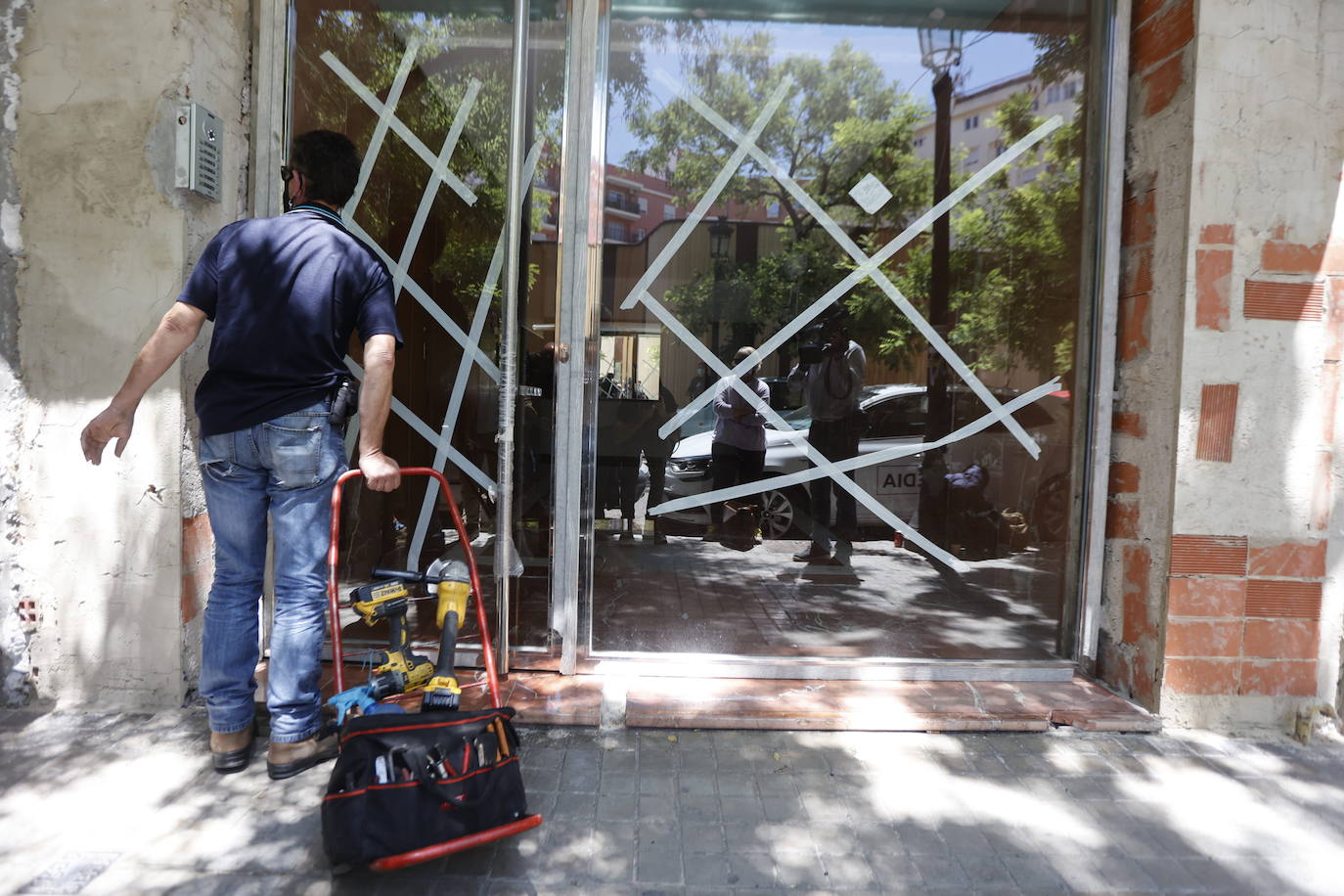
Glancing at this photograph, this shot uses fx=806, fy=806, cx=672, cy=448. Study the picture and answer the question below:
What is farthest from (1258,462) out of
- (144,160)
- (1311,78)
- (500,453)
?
(144,160)

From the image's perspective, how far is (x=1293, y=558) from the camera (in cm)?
Answer: 328

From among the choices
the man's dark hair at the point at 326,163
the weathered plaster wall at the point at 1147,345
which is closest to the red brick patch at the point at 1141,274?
the weathered plaster wall at the point at 1147,345

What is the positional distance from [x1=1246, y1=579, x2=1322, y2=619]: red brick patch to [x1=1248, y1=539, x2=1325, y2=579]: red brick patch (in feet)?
0.14

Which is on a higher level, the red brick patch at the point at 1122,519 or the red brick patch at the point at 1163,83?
the red brick patch at the point at 1163,83

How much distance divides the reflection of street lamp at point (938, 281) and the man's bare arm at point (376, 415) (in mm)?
2729

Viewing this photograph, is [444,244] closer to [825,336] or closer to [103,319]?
[103,319]

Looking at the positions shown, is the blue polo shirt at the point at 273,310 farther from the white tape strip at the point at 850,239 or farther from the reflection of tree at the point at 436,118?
the white tape strip at the point at 850,239

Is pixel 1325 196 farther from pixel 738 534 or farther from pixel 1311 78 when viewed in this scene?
pixel 738 534

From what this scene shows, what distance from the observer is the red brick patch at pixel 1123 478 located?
3504 millimetres

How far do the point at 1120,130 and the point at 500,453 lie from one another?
3094 mm

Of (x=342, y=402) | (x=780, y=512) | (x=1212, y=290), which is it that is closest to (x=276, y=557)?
(x=342, y=402)

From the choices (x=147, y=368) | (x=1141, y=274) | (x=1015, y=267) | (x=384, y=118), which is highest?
(x=384, y=118)

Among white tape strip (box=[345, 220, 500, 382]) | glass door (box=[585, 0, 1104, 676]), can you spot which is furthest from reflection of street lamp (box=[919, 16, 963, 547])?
white tape strip (box=[345, 220, 500, 382])

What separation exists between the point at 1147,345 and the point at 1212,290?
0.33 meters
